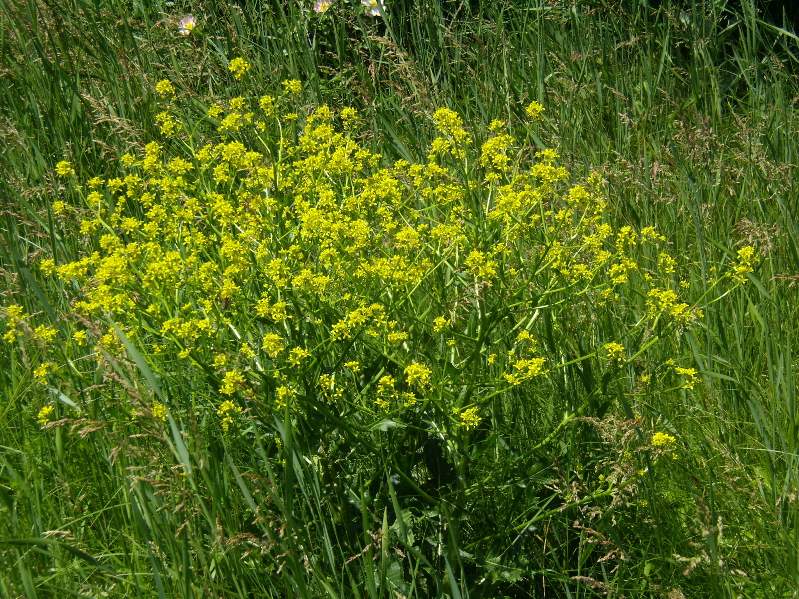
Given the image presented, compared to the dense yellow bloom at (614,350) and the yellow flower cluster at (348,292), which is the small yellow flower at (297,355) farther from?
the dense yellow bloom at (614,350)

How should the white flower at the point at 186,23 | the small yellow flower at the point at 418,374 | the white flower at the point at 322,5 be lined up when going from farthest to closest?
the white flower at the point at 322,5
the white flower at the point at 186,23
the small yellow flower at the point at 418,374

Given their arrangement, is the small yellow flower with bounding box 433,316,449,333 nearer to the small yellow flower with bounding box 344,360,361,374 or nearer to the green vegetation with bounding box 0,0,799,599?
the green vegetation with bounding box 0,0,799,599

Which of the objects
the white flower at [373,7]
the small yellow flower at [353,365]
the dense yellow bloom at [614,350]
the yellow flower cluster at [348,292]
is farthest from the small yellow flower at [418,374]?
the white flower at [373,7]

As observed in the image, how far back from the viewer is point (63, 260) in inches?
121

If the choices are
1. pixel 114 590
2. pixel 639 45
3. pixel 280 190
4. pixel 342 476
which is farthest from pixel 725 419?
pixel 639 45

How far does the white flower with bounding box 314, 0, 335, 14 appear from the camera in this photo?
4619 millimetres

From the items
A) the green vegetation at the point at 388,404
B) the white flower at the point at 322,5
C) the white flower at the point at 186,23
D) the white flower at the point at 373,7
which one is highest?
the white flower at the point at 186,23

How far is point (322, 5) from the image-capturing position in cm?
471

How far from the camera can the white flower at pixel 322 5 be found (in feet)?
15.2

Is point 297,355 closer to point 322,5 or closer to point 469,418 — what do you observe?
point 469,418

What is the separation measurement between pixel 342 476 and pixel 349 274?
1.49ft

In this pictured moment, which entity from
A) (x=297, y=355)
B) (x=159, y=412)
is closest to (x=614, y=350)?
(x=297, y=355)

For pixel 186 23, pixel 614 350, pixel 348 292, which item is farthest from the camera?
pixel 186 23

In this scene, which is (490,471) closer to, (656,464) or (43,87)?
(656,464)
